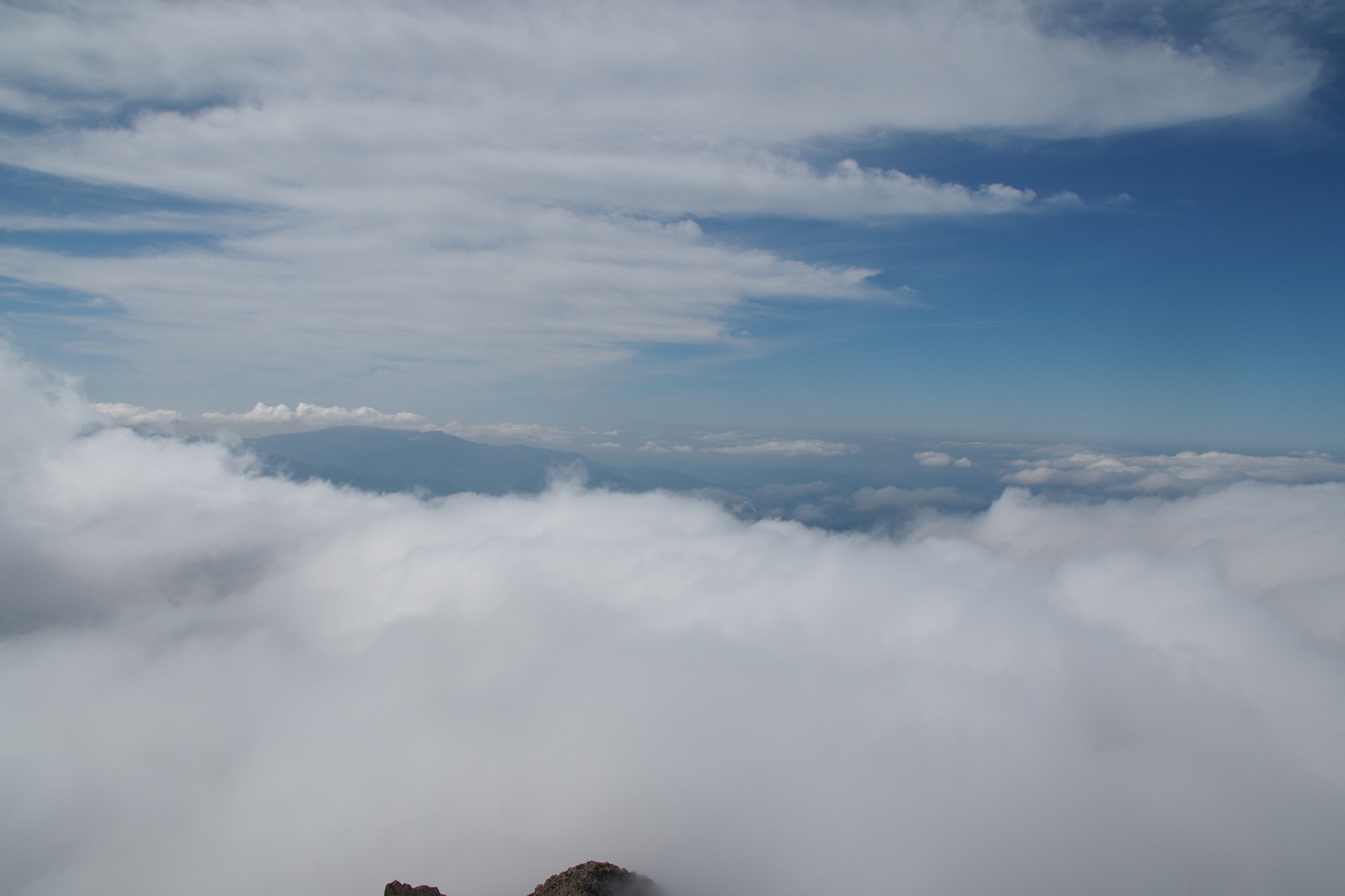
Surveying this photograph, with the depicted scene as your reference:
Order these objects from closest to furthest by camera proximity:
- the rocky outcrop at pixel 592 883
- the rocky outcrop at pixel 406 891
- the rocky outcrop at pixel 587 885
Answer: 1. the rocky outcrop at pixel 406 891
2. the rocky outcrop at pixel 587 885
3. the rocky outcrop at pixel 592 883

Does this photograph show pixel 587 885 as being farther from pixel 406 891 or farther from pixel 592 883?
pixel 406 891

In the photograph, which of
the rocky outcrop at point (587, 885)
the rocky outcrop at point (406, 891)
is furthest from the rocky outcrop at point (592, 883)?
the rocky outcrop at point (406, 891)

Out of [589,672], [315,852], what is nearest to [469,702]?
[589,672]

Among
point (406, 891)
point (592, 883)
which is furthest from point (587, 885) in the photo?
point (406, 891)

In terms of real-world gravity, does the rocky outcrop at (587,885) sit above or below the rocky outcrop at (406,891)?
below

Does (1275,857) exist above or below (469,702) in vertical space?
above

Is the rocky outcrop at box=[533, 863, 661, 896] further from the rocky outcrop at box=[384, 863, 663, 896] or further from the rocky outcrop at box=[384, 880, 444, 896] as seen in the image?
the rocky outcrop at box=[384, 880, 444, 896]

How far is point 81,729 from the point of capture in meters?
187

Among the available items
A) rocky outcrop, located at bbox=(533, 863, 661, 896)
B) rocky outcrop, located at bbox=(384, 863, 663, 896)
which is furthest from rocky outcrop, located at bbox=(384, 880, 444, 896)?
rocky outcrop, located at bbox=(533, 863, 661, 896)

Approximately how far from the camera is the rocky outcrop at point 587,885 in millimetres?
51938

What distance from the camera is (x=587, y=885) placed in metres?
59.1

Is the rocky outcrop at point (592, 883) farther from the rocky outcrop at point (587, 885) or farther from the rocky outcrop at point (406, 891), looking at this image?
the rocky outcrop at point (406, 891)

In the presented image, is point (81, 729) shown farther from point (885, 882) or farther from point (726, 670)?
point (885, 882)

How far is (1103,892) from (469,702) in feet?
576
